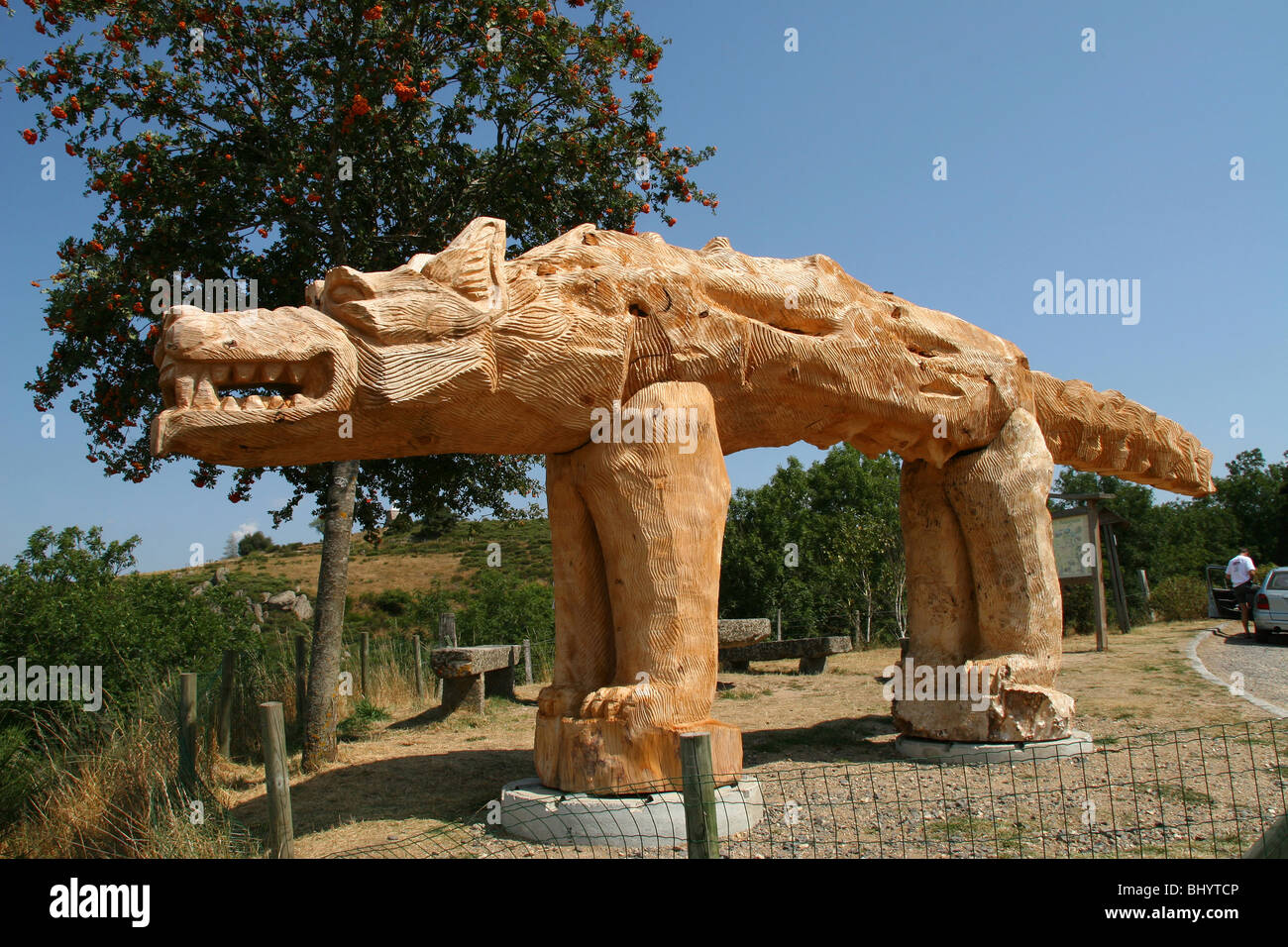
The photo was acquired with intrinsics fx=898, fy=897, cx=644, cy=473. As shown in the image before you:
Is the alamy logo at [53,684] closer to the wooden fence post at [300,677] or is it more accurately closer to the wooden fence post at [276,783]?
the wooden fence post at [300,677]

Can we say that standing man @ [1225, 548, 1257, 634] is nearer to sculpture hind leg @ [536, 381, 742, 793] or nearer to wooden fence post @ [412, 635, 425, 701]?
wooden fence post @ [412, 635, 425, 701]

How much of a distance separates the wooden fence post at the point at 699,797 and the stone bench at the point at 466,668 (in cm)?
613

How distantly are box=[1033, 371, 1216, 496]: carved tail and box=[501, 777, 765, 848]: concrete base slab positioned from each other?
3979mm

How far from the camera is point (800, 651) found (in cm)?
1140

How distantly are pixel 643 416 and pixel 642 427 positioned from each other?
6 centimetres

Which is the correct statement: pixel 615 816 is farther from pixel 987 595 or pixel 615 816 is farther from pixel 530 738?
pixel 530 738

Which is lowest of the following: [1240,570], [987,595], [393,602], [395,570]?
[393,602]

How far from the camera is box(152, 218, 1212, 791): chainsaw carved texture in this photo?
3.94 metres

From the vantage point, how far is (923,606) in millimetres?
6316

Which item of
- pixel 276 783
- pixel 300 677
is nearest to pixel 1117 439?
pixel 276 783
